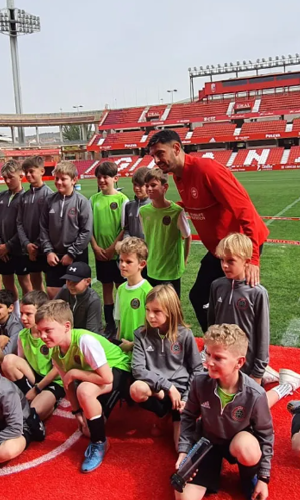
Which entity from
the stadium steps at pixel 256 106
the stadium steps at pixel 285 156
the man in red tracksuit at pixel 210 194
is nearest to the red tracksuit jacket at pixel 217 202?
the man in red tracksuit at pixel 210 194

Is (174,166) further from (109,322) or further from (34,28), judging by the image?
(34,28)

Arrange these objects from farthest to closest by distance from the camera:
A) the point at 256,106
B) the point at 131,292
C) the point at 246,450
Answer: the point at 256,106 → the point at 131,292 → the point at 246,450

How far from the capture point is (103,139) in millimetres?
59219

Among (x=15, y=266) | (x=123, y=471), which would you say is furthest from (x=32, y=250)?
(x=123, y=471)

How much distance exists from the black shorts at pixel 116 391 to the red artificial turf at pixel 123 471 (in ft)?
0.87

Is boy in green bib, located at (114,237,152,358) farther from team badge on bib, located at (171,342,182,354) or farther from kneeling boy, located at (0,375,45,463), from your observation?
kneeling boy, located at (0,375,45,463)

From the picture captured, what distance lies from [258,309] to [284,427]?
0.91 m

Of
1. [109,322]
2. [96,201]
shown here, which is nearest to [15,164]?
[96,201]

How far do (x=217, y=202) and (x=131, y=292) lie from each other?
1.04m

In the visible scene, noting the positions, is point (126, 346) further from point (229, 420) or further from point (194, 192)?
point (194, 192)

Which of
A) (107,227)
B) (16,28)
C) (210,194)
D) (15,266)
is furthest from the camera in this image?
(16,28)

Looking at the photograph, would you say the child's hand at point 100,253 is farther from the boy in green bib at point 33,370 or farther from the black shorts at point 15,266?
the boy in green bib at point 33,370

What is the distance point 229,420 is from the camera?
2.65 m

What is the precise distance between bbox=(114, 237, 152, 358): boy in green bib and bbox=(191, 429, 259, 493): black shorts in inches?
48.2
